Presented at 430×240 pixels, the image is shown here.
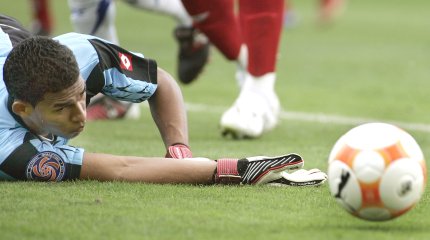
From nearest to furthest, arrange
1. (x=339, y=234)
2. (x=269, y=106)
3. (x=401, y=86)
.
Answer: (x=339, y=234), (x=269, y=106), (x=401, y=86)

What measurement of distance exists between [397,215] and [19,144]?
5.33ft

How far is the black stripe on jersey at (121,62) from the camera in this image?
4727 mm

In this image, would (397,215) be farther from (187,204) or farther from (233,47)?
(233,47)

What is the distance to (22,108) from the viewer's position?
4301 mm

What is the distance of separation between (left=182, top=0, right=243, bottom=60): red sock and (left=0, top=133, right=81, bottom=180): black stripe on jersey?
2.77m

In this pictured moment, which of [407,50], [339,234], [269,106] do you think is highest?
[339,234]

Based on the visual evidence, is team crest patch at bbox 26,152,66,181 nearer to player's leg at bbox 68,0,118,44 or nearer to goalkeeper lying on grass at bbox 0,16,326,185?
goalkeeper lying on grass at bbox 0,16,326,185

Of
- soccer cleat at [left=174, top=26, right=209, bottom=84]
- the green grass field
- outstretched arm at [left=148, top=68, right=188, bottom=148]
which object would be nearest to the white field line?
the green grass field

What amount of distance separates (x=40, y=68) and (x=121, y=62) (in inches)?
27.9

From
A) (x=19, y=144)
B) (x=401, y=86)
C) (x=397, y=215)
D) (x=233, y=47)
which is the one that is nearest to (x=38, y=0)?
(x=401, y=86)

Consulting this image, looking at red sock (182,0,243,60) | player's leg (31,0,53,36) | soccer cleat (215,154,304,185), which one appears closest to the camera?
soccer cleat (215,154,304,185)

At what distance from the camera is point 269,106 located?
261 inches

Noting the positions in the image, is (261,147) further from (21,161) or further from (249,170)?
(21,161)

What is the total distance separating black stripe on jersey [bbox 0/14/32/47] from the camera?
5050 millimetres
